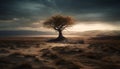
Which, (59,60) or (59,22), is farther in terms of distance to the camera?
(59,22)

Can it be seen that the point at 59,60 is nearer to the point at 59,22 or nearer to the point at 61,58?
the point at 61,58

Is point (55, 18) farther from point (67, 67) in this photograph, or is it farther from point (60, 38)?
point (67, 67)

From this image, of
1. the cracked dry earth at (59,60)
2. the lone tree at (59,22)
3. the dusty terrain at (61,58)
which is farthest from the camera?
the lone tree at (59,22)

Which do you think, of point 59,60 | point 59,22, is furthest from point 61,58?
point 59,22

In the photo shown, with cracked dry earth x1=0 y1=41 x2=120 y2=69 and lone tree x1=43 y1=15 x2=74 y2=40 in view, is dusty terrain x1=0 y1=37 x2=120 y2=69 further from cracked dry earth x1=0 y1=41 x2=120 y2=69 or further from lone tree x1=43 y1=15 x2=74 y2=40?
lone tree x1=43 y1=15 x2=74 y2=40

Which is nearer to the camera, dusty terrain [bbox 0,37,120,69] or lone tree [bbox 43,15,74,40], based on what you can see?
dusty terrain [bbox 0,37,120,69]

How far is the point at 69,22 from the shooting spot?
73062mm

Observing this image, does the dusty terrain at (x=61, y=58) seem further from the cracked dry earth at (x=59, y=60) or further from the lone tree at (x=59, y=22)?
the lone tree at (x=59, y=22)

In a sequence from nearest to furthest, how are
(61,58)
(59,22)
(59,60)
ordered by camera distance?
(59,60) → (61,58) → (59,22)

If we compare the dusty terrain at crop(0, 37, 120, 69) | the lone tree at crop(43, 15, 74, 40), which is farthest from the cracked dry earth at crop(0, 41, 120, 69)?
the lone tree at crop(43, 15, 74, 40)

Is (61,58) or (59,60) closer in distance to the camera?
(59,60)

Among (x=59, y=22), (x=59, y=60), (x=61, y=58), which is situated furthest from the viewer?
(x=59, y=22)

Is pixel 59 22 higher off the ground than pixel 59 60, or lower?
higher

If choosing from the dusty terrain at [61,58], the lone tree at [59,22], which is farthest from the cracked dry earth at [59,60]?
the lone tree at [59,22]
